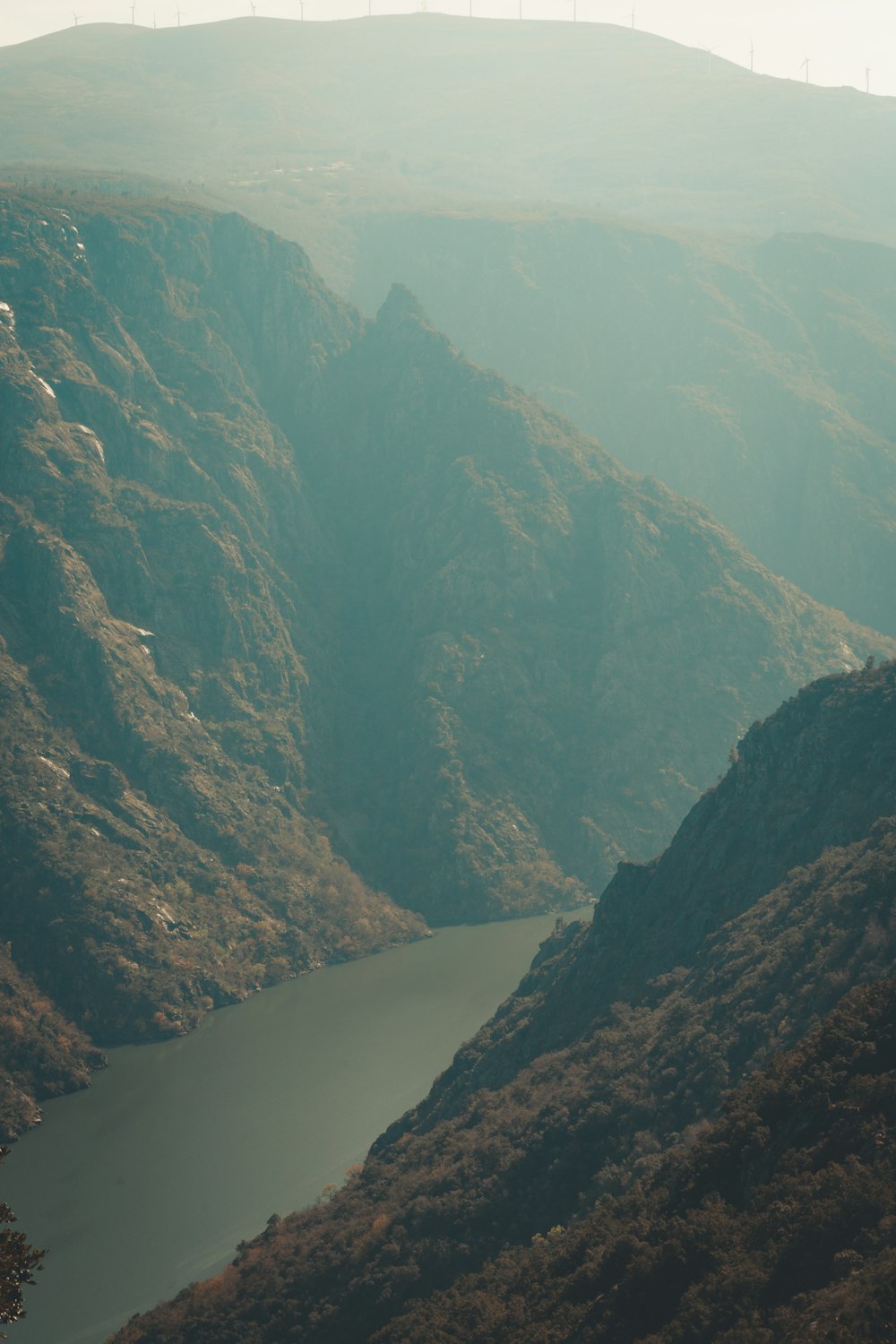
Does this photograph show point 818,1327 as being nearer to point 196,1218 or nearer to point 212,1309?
point 212,1309

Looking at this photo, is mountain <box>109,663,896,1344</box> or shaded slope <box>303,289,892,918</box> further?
shaded slope <box>303,289,892,918</box>

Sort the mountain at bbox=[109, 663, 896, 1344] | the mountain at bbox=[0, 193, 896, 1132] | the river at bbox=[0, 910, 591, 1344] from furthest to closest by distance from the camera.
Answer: the mountain at bbox=[0, 193, 896, 1132] < the river at bbox=[0, 910, 591, 1344] < the mountain at bbox=[109, 663, 896, 1344]

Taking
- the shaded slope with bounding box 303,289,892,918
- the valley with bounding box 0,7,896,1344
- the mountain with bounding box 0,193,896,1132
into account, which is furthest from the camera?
the shaded slope with bounding box 303,289,892,918

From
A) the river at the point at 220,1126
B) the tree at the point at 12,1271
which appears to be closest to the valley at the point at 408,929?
the tree at the point at 12,1271

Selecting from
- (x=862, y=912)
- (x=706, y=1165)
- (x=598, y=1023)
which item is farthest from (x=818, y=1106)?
(x=598, y=1023)

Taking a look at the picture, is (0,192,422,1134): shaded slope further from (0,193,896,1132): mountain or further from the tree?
the tree

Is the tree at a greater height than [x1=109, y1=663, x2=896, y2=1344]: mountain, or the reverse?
the tree

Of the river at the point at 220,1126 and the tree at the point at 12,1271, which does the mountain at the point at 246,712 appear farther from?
the tree at the point at 12,1271

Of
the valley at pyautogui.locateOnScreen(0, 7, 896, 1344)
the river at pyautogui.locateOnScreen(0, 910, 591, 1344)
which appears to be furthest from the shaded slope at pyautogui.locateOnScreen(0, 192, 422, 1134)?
the river at pyautogui.locateOnScreen(0, 910, 591, 1344)
